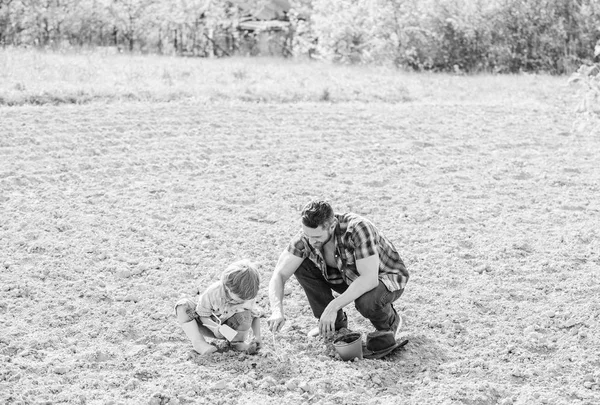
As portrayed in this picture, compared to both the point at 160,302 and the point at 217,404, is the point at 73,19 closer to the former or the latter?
the point at 160,302

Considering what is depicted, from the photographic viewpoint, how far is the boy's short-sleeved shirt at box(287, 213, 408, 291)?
4.73 m

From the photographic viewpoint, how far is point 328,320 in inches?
184

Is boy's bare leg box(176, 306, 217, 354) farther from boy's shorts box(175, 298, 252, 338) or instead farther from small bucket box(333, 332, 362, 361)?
small bucket box(333, 332, 362, 361)

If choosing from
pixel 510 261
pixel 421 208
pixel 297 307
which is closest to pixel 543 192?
pixel 421 208

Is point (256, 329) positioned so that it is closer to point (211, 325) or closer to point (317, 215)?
point (211, 325)

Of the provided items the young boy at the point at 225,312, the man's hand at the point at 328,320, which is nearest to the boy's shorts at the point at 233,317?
the young boy at the point at 225,312

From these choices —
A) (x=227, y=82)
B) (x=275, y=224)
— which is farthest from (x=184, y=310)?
(x=227, y=82)

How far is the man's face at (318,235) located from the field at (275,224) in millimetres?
627

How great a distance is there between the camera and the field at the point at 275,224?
4.59 metres

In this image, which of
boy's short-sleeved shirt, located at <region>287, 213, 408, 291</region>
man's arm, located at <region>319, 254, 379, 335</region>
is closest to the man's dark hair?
boy's short-sleeved shirt, located at <region>287, 213, 408, 291</region>

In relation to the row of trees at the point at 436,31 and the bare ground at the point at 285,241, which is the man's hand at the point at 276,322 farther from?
the row of trees at the point at 436,31

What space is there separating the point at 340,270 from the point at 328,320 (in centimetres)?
35

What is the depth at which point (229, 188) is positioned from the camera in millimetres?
7680

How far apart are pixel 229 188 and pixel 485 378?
11.8 ft
